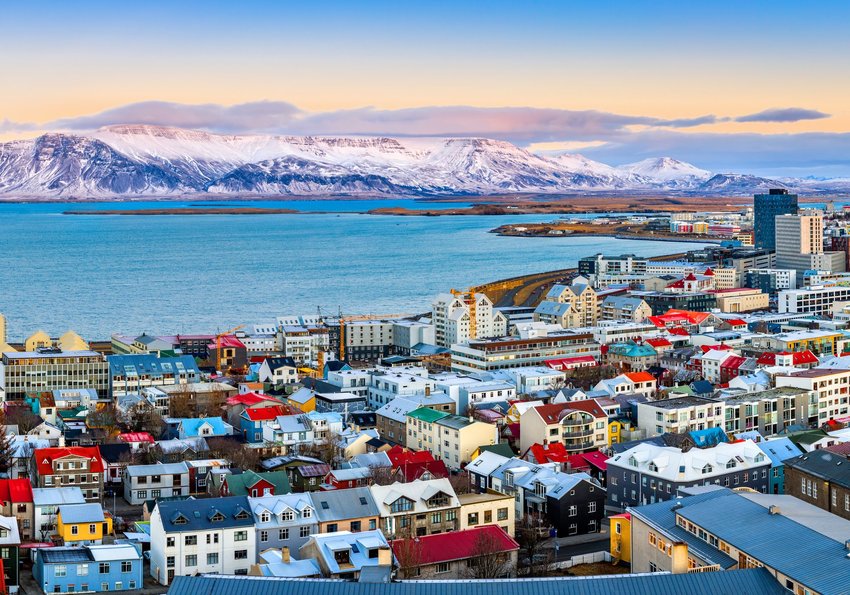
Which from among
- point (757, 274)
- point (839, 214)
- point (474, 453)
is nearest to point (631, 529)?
point (474, 453)

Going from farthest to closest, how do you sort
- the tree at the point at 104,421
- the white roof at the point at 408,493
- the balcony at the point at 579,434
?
the tree at the point at 104,421 → the balcony at the point at 579,434 → the white roof at the point at 408,493

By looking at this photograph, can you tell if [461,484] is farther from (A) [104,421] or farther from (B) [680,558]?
(A) [104,421]

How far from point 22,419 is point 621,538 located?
10.9 metres

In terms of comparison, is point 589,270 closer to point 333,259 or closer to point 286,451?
point 333,259

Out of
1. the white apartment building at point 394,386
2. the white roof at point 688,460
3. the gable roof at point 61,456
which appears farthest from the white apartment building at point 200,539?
the white apartment building at point 394,386

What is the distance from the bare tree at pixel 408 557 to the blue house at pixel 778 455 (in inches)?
224

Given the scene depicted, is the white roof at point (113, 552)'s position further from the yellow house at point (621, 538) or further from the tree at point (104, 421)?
the tree at point (104, 421)

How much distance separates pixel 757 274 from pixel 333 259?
28591 millimetres

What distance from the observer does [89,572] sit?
1204cm

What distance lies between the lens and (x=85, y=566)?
474 inches

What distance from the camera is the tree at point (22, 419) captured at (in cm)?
1906

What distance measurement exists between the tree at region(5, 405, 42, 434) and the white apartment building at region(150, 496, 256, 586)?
22.3ft

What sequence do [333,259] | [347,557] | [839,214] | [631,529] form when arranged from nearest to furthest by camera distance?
[347,557], [631,529], [333,259], [839,214]

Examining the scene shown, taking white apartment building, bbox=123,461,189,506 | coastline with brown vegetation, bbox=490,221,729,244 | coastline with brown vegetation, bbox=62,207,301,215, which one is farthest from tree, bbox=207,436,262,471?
coastline with brown vegetation, bbox=62,207,301,215
